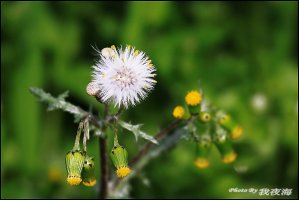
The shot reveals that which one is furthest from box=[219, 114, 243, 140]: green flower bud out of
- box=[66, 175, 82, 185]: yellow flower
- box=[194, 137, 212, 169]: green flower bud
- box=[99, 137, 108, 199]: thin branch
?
box=[66, 175, 82, 185]: yellow flower

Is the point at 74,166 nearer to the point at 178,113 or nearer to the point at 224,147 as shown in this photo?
the point at 178,113

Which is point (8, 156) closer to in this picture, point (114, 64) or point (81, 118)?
point (81, 118)

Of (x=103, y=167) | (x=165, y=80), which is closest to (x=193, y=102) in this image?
(x=103, y=167)

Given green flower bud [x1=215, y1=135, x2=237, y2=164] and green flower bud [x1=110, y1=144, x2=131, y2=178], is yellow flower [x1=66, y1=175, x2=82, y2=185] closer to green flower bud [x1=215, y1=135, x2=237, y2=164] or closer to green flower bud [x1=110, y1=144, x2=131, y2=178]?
green flower bud [x1=110, y1=144, x2=131, y2=178]

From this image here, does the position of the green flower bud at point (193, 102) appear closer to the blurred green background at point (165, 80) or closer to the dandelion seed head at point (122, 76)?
the dandelion seed head at point (122, 76)

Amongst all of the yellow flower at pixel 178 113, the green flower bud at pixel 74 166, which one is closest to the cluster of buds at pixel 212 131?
the yellow flower at pixel 178 113

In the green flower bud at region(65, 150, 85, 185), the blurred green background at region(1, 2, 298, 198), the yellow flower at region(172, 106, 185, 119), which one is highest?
the blurred green background at region(1, 2, 298, 198)

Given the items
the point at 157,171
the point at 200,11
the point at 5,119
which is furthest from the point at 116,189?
the point at 200,11
